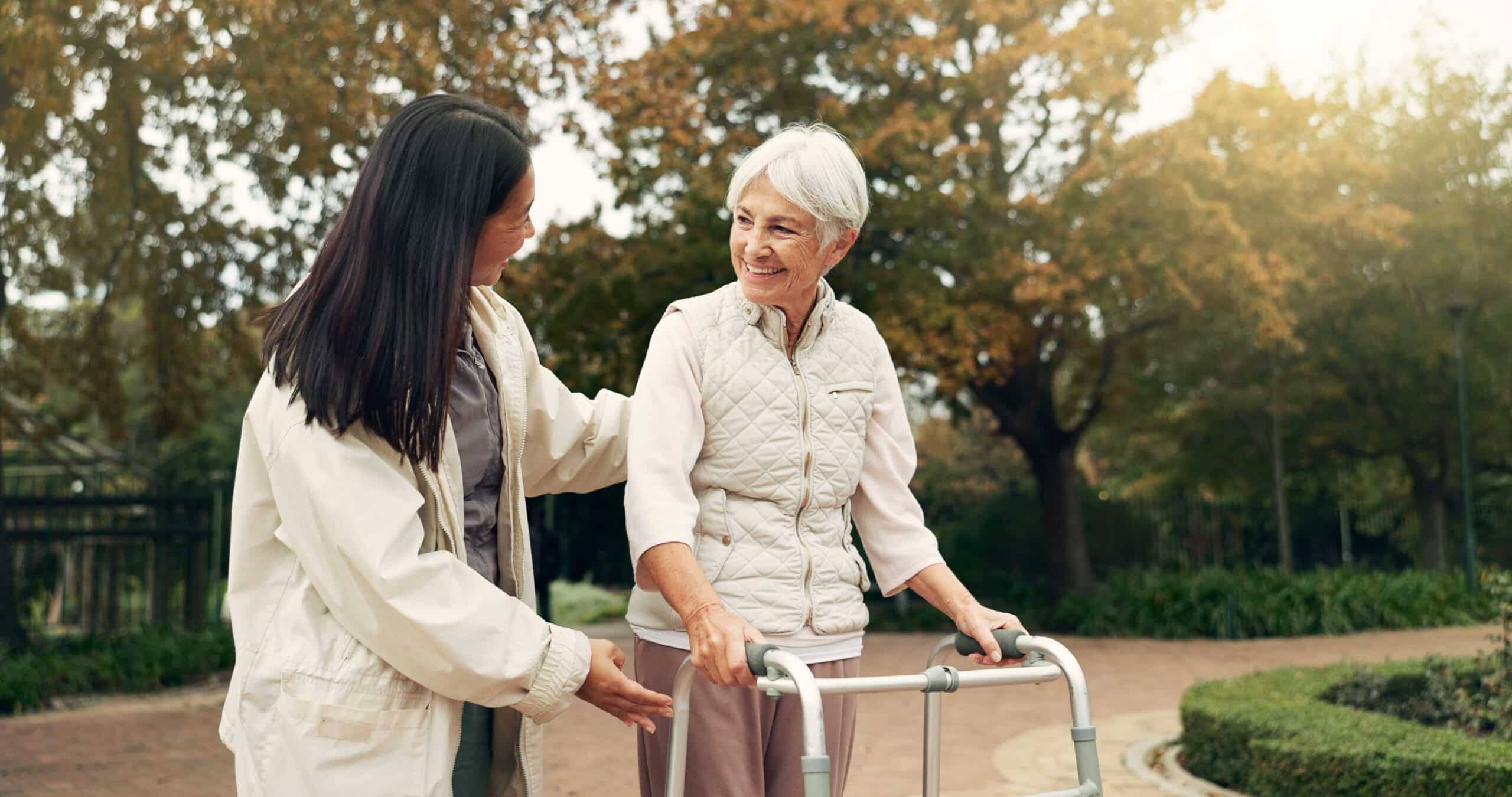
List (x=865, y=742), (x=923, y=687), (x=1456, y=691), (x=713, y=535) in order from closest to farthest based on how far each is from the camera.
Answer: (x=923, y=687), (x=713, y=535), (x=1456, y=691), (x=865, y=742)

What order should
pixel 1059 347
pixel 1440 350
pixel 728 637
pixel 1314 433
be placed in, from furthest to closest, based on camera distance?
pixel 1314 433 < pixel 1440 350 < pixel 1059 347 < pixel 728 637

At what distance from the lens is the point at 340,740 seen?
1.72 m

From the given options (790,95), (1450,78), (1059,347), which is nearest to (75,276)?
(790,95)

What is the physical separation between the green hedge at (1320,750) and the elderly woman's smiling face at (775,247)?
4.08 m

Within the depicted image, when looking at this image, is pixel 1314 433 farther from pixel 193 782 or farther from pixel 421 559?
pixel 421 559

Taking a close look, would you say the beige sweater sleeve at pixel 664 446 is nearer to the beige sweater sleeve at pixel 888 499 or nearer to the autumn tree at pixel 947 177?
the beige sweater sleeve at pixel 888 499

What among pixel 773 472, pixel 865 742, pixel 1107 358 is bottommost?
pixel 865 742

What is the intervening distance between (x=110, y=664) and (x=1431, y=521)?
58.1ft

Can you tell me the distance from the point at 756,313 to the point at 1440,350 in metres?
17.5

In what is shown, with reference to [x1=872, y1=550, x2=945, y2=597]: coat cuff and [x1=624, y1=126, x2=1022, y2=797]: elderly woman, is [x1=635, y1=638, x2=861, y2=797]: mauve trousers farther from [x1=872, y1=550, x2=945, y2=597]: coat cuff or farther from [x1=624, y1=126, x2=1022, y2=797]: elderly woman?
[x1=872, y1=550, x2=945, y2=597]: coat cuff

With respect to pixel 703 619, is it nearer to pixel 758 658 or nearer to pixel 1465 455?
pixel 758 658

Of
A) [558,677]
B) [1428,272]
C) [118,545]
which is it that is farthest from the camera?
[1428,272]

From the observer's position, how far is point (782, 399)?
221 cm

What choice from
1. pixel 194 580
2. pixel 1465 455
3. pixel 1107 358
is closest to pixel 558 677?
pixel 194 580
